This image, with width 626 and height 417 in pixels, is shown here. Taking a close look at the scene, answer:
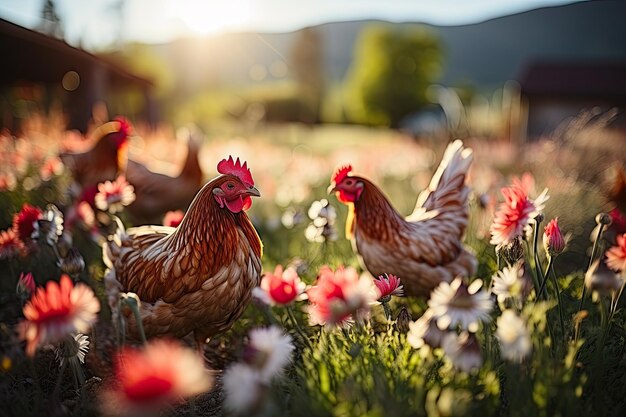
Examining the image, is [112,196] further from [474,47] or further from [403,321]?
[474,47]

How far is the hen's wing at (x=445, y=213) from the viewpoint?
3287 millimetres

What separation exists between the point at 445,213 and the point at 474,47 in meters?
108

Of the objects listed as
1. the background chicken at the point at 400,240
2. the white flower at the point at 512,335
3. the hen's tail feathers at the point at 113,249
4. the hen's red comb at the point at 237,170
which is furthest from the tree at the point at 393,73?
the white flower at the point at 512,335

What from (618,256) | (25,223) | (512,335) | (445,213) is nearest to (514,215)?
(618,256)

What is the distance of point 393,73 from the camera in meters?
43.0

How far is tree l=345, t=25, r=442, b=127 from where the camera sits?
42.5 m

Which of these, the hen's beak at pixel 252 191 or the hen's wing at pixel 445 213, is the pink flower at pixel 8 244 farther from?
the hen's wing at pixel 445 213

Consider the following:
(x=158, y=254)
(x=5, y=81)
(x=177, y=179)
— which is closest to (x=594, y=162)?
(x=177, y=179)

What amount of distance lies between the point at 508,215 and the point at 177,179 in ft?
12.9

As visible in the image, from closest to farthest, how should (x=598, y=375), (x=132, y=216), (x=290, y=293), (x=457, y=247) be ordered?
1. (x=290, y=293)
2. (x=598, y=375)
3. (x=457, y=247)
4. (x=132, y=216)

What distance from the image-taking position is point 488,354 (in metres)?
2.06

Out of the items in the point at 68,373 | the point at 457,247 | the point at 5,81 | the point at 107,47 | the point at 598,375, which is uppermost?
the point at 107,47

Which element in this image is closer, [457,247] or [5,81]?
[457,247]

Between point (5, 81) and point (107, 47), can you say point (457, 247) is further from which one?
point (107, 47)
